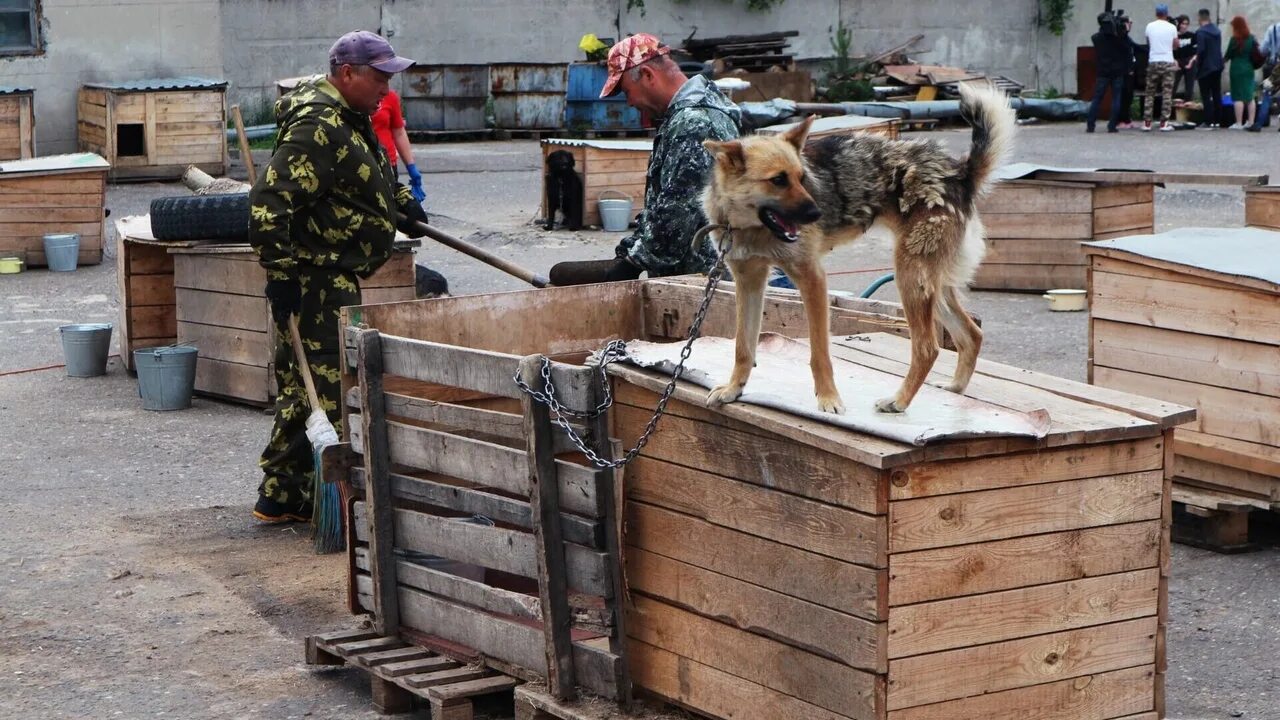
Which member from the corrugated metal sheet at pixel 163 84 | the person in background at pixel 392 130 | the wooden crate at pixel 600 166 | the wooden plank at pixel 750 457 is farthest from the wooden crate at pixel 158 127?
the wooden plank at pixel 750 457

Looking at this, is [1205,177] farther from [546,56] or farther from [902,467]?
[546,56]

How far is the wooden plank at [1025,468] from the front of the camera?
145 inches

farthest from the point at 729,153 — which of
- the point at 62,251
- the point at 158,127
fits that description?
the point at 158,127

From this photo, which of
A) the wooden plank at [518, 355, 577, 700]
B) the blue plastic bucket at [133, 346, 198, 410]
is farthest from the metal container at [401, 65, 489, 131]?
the wooden plank at [518, 355, 577, 700]

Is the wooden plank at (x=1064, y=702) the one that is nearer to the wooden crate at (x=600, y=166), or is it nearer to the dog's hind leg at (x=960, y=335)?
the dog's hind leg at (x=960, y=335)

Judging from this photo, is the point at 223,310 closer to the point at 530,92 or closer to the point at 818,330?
the point at 818,330

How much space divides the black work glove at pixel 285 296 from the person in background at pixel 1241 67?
21.0m

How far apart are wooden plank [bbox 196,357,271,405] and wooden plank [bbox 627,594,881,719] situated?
496 centimetres

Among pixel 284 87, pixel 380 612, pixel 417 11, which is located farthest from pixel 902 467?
pixel 417 11

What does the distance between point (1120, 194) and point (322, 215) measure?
7311mm

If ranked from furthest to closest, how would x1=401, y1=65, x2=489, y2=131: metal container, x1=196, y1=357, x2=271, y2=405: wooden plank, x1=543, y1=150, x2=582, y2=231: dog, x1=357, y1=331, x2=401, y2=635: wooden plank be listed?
x1=401, y1=65, x2=489, y2=131: metal container → x1=543, y1=150, x2=582, y2=231: dog → x1=196, y1=357, x2=271, y2=405: wooden plank → x1=357, y1=331, x2=401, y2=635: wooden plank

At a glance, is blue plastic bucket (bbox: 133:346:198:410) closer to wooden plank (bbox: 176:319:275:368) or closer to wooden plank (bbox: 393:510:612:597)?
wooden plank (bbox: 176:319:275:368)

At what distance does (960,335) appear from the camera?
450cm

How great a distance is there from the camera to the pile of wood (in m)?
25.7
